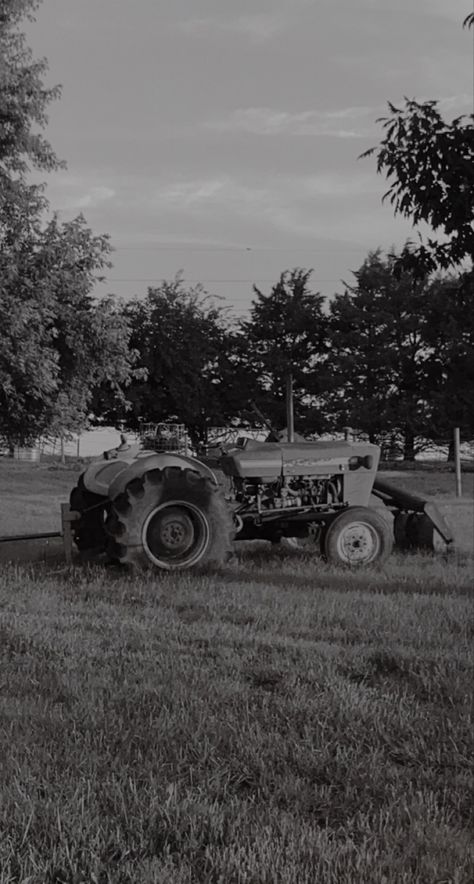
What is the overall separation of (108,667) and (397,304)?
136ft

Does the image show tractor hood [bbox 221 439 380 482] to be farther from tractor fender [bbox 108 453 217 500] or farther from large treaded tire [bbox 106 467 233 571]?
large treaded tire [bbox 106 467 233 571]

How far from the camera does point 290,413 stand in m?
39.6

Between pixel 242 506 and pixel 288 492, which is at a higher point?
pixel 288 492

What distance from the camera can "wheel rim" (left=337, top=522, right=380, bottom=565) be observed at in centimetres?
970

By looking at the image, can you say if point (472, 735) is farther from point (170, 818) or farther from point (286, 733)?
point (170, 818)

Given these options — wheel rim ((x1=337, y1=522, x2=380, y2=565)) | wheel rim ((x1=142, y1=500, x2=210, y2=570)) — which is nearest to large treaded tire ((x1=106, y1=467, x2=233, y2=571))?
wheel rim ((x1=142, y1=500, x2=210, y2=570))

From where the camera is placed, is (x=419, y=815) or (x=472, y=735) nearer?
(x=419, y=815)

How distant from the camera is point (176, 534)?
8984 mm

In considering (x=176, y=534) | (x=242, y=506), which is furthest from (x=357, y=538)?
(x=176, y=534)

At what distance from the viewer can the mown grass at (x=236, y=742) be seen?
2830mm

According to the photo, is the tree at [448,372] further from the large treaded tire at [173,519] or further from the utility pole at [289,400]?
the large treaded tire at [173,519]

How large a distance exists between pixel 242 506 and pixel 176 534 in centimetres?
137

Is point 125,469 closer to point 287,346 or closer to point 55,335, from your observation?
point 55,335

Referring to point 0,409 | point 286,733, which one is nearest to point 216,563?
point 286,733
